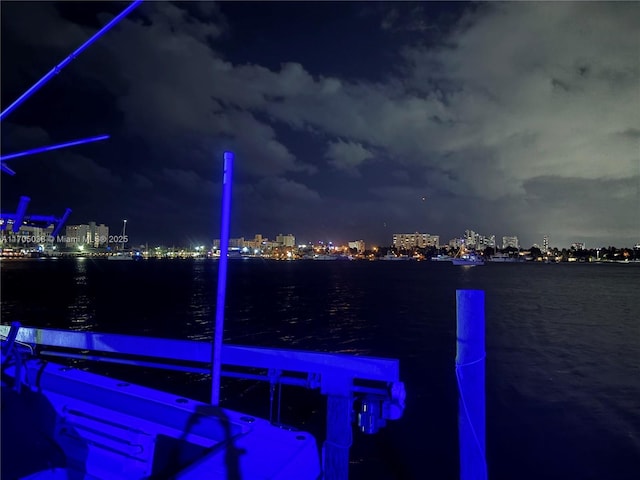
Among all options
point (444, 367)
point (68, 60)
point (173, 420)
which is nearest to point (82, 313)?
point (444, 367)

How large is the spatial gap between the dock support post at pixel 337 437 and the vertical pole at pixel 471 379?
5.36 ft

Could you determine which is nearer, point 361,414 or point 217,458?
point 217,458

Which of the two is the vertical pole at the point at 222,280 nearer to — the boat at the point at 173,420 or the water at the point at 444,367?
the boat at the point at 173,420

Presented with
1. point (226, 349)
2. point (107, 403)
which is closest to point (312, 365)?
point (226, 349)

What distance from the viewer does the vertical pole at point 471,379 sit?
19.6 ft

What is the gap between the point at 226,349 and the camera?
6.75m

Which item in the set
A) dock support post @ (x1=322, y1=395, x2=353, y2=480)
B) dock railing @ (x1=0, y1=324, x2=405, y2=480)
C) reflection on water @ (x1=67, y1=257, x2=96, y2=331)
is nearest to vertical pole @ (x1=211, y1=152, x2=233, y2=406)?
dock railing @ (x1=0, y1=324, x2=405, y2=480)

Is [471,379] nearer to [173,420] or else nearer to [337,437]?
[337,437]

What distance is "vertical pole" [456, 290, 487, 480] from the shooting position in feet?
19.6

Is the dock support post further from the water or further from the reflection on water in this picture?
the reflection on water

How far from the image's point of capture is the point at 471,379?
19.6 ft

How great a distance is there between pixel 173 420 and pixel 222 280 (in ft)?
5.92

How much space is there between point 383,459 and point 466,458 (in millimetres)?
8278

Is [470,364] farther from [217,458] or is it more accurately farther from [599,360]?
[599,360]
